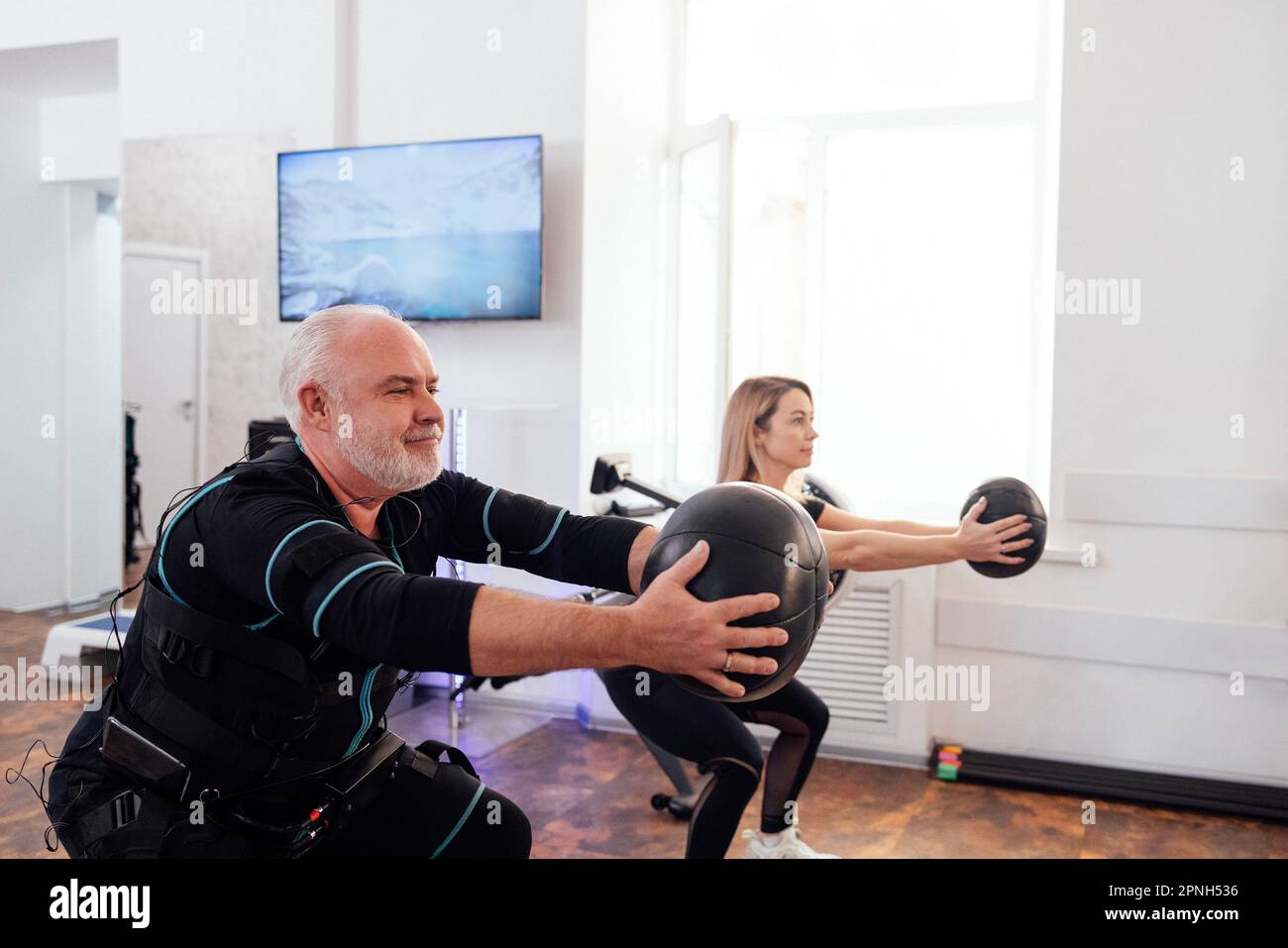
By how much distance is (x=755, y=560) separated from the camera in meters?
1.48

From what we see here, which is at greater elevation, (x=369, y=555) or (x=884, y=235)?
(x=884, y=235)

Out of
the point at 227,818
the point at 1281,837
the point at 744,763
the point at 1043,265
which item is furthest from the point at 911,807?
the point at 227,818

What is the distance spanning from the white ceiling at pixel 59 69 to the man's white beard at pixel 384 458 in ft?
13.9

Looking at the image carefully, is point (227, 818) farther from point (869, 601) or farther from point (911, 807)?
point (869, 601)

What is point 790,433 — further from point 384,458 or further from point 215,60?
point 215,60

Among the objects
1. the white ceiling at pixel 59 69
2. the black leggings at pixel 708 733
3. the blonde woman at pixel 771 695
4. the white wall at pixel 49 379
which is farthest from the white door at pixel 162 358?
the black leggings at pixel 708 733

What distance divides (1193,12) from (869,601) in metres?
2.25

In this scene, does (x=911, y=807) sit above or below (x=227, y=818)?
below

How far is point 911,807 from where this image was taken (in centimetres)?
346

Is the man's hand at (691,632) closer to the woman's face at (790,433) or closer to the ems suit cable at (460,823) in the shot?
the ems suit cable at (460,823)

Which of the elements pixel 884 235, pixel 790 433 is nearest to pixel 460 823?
pixel 790 433

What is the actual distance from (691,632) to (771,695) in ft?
4.17

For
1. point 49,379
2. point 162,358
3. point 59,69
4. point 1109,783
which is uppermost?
point 59,69
